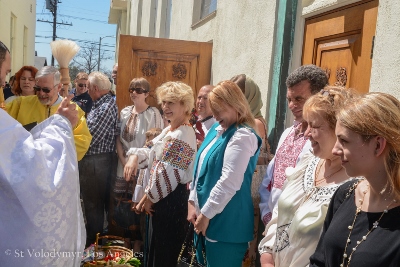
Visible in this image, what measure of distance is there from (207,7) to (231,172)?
4.98 metres

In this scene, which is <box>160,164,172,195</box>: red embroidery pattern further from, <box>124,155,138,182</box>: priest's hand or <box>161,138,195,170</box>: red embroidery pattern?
<box>124,155,138,182</box>: priest's hand

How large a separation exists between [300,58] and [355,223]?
8.48 feet

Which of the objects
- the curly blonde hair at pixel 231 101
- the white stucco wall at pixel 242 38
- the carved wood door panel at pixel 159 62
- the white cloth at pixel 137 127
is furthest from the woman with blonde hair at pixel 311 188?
the carved wood door panel at pixel 159 62

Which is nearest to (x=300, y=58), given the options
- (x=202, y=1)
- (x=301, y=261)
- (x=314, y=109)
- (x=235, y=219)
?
(x=235, y=219)

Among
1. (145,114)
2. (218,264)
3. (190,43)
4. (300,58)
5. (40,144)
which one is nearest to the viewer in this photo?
(40,144)

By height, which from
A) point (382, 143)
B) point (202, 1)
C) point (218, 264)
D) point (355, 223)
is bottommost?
point (218, 264)

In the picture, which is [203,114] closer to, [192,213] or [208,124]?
[208,124]

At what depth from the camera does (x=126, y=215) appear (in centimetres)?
484

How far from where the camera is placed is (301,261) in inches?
75.5

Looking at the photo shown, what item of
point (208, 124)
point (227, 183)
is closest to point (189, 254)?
point (227, 183)

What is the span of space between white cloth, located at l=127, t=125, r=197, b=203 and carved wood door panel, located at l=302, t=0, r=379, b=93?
1251mm

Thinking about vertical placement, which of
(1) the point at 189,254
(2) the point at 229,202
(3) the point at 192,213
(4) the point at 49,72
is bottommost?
(1) the point at 189,254

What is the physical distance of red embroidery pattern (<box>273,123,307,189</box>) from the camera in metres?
2.66

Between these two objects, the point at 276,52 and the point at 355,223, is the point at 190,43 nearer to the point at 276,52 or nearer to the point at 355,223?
the point at 276,52
